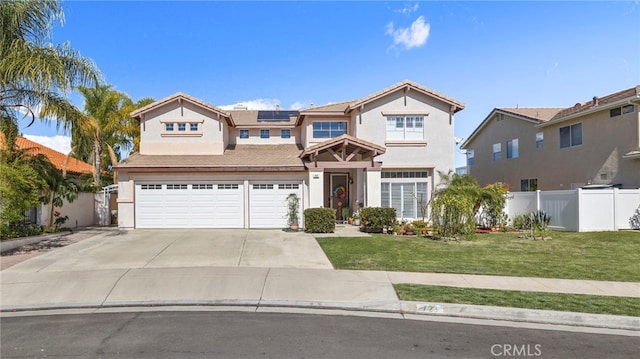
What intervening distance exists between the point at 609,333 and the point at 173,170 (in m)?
16.8

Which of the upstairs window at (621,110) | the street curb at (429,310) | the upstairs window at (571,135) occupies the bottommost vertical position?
the street curb at (429,310)

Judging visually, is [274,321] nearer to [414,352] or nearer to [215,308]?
[215,308]

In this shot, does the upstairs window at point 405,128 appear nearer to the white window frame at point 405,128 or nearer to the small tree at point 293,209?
the white window frame at point 405,128

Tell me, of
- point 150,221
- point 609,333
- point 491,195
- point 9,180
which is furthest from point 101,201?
point 609,333

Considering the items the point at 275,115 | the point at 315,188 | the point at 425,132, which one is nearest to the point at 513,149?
the point at 425,132

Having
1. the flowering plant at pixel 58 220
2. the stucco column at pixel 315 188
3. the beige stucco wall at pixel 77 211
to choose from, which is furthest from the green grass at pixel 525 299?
the beige stucco wall at pixel 77 211

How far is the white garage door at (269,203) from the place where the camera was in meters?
18.8

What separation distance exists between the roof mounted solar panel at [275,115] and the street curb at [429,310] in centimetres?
1688

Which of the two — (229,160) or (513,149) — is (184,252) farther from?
(513,149)

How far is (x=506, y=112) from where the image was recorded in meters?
27.6

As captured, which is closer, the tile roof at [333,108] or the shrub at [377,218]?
the shrub at [377,218]

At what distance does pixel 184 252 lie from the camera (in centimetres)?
1230

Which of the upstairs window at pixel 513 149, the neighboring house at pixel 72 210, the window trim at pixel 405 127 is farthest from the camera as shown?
the upstairs window at pixel 513 149

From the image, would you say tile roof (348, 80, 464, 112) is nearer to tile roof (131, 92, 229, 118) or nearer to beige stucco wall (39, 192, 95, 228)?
tile roof (131, 92, 229, 118)
